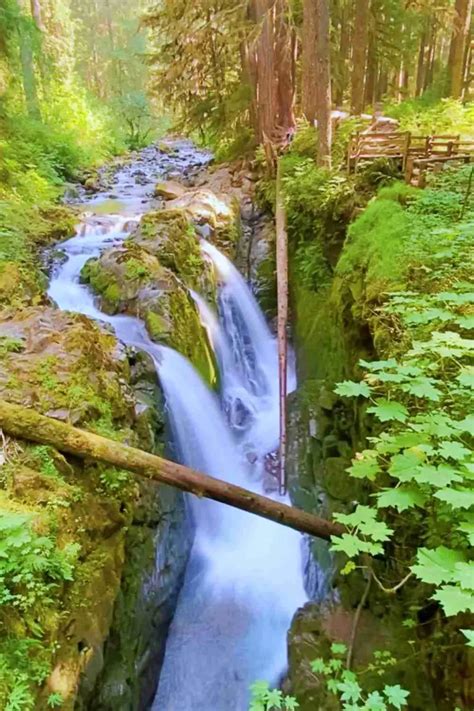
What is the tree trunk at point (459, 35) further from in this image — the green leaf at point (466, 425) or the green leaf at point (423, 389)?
the green leaf at point (466, 425)

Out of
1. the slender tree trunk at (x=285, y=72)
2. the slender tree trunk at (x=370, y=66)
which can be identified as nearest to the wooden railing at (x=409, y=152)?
the slender tree trunk at (x=285, y=72)

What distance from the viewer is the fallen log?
4555 millimetres

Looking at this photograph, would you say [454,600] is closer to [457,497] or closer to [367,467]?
[457,497]

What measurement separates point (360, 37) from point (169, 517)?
1268 cm

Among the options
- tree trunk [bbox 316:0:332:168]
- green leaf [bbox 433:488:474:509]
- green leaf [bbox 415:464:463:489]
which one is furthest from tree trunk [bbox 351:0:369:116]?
green leaf [bbox 433:488:474:509]

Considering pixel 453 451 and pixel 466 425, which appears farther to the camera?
pixel 466 425

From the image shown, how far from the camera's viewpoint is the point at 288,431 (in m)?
8.64

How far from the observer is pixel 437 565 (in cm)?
234

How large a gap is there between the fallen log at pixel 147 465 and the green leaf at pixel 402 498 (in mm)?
2056

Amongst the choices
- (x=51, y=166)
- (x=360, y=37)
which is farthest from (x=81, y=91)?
(x=360, y=37)

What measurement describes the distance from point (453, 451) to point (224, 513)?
5.84m

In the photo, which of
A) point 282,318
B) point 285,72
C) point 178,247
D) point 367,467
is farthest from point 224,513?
point 285,72

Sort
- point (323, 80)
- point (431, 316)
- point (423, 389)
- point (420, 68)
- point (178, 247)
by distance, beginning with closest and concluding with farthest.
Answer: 1. point (423, 389)
2. point (431, 316)
3. point (323, 80)
4. point (178, 247)
5. point (420, 68)

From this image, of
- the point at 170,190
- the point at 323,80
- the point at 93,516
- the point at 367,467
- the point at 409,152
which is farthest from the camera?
the point at 170,190
